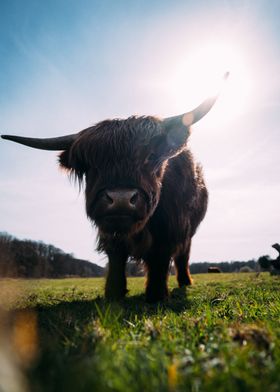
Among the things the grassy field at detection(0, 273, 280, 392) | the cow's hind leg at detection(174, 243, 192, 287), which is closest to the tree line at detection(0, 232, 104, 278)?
the cow's hind leg at detection(174, 243, 192, 287)

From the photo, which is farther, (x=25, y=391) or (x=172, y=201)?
(x=172, y=201)

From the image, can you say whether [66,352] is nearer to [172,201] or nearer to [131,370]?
[131,370]

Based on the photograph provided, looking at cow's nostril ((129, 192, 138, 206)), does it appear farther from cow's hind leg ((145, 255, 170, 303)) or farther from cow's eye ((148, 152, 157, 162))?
cow's hind leg ((145, 255, 170, 303))

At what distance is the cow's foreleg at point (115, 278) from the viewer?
16.5 feet

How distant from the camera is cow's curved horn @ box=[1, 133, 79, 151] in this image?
509cm

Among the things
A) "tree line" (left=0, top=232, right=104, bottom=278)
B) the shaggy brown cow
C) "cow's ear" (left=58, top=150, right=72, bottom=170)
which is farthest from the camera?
"tree line" (left=0, top=232, right=104, bottom=278)

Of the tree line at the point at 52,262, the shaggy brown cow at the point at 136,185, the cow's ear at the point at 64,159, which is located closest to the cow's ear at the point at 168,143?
the shaggy brown cow at the point at 136,185

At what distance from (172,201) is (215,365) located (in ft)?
12.8

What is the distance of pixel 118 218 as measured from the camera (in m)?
3.55

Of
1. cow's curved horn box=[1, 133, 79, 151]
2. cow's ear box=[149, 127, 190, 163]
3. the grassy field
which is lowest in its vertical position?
the grassy field

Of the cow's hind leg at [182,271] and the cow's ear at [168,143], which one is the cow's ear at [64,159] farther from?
the cow's hind leg at [182,271]

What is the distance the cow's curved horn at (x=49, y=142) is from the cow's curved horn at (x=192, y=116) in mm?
1346

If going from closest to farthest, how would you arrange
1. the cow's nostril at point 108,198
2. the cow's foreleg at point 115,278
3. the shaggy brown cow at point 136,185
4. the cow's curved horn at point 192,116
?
the cow's nostril at point 108,198 → the shaggy brown cow at point 136,185 → the cow's curved horn at point 192,116 → the cow's foreleg at point 115,278

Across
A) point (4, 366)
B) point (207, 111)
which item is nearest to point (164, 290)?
point (207, 111)
